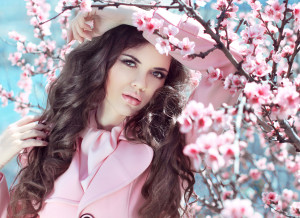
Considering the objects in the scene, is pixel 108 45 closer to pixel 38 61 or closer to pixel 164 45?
pixel 164 45

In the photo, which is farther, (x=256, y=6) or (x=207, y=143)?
(x=256, y=6)

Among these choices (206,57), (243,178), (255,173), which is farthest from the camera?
(243,178)

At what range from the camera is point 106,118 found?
1.99 metres

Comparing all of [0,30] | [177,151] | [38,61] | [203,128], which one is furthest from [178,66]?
[0,30]

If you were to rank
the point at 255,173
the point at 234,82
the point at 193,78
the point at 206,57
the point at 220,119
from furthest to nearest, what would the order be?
the point at 255,173
the point at 193,78
the point at 206,57
the point at 234,82
the point at 220,119

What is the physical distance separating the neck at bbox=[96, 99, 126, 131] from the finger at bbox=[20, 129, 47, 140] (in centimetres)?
28

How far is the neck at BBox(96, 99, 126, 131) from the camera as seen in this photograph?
1.97m

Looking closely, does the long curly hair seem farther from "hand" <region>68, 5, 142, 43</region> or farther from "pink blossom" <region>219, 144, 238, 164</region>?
"pink blossom" <region>219, 144, 238, 164</region>

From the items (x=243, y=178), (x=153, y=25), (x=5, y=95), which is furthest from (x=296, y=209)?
(x=5, y=95)

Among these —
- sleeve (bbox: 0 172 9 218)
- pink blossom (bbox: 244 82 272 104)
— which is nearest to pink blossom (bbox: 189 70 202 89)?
pink blossom (bbox: 244 82 272 104)

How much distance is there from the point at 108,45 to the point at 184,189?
79 centimetres

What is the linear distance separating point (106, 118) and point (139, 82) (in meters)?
0.33

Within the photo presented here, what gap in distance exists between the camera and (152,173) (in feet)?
6.12

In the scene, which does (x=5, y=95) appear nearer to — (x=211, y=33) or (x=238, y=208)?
(x=211, y=33)
